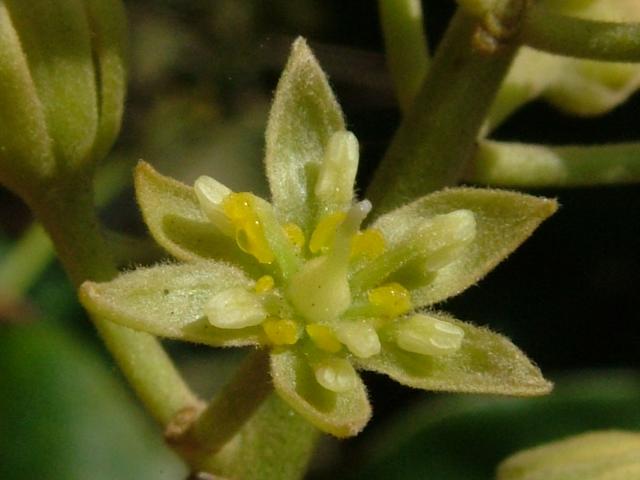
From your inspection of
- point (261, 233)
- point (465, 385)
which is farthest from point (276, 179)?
point (465, 385)

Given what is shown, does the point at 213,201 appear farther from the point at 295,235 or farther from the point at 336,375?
the point at 336,375

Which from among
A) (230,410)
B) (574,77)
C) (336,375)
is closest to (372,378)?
(574,77)

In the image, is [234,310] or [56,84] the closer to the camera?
[234,310]

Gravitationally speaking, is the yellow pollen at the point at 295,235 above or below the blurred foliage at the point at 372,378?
above

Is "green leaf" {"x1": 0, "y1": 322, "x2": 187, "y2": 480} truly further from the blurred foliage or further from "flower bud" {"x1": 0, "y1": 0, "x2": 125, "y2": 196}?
"flower bud" {"x1": 0, "y1": 0, "x2": 125, "y2": 196}

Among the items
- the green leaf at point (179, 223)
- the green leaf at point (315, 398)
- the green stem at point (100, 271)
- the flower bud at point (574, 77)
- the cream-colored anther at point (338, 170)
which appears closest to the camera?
the green leaf at point (315, 398)

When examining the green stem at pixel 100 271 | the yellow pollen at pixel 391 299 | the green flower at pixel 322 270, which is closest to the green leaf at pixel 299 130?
the green flower at pixel 322 270

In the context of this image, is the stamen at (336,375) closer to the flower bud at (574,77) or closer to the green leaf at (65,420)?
the flower bud at (574,77)
